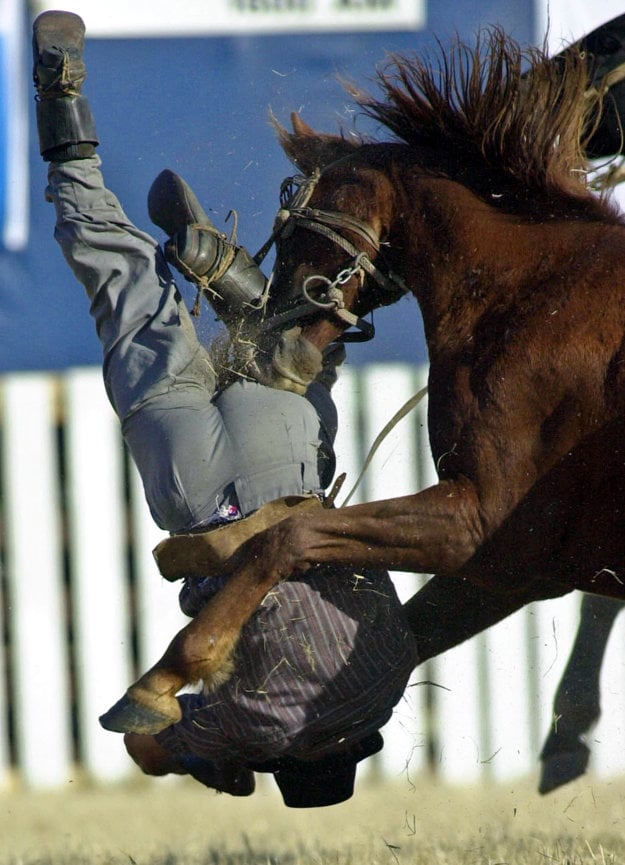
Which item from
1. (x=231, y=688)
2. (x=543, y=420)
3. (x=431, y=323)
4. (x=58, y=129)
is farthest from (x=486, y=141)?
(x=231, y=688)

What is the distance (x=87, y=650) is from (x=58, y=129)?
217cm

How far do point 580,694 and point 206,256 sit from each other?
5.56ft

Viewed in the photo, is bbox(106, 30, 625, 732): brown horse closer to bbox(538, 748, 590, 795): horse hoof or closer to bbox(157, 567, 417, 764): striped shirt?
bbox(157, 567, 417, 764): striped shirt

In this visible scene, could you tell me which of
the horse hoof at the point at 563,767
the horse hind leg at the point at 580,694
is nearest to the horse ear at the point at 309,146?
the horse hind leg at the point at 580,694

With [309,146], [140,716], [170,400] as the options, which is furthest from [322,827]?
[309,146]

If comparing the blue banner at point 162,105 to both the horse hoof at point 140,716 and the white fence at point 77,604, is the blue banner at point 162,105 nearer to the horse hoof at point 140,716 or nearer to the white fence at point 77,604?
the white fence at point 77,604

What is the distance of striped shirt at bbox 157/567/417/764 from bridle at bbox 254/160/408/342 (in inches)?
24.3

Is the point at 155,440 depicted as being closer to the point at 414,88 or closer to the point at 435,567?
the point at 435,567

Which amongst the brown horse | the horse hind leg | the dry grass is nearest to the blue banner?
the brown horse

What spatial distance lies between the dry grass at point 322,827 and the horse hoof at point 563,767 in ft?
0.23

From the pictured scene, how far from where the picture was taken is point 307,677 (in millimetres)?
2902

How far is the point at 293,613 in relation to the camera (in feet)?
9.46

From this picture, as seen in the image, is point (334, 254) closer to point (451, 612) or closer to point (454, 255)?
point (454, 255)

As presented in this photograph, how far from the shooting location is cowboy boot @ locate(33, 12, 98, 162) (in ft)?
9.93
